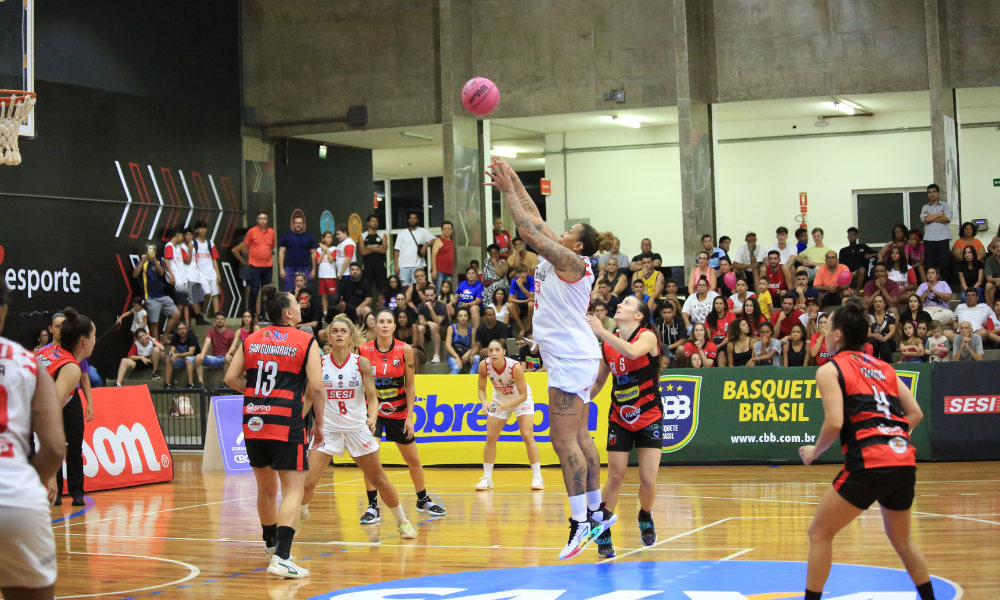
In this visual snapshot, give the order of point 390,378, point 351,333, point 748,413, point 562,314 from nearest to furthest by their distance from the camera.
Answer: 1. point 562,314
2. point 351,333
3. point 390,378
4. point 748,413

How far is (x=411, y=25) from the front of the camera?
22.9 meters

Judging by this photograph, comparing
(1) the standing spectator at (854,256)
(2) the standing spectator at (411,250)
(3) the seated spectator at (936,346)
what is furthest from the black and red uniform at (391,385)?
(1) the standing spectator at (854,256)

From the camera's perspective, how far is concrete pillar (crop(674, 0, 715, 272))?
20750mm

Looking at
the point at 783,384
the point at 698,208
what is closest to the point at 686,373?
the point at 783,384

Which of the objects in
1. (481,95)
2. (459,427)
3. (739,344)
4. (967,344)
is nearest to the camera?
(481,95)

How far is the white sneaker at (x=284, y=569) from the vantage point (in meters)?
7.19

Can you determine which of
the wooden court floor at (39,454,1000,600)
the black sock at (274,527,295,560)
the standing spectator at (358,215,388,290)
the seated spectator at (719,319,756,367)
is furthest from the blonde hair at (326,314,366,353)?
the standing spectator at (358,215,388,290)

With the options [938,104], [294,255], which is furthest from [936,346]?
[294,255]

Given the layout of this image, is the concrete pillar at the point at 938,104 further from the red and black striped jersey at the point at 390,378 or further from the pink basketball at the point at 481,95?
the red and black striped jersey at the point at 390,378

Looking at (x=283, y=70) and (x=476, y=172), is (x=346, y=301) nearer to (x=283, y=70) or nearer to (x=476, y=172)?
(x=476, y=172)

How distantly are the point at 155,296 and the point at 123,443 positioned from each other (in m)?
6.57

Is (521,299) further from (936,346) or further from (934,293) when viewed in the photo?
(936,346)

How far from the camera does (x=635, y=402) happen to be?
25.4ft

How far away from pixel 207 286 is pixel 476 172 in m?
Result: 6.40
